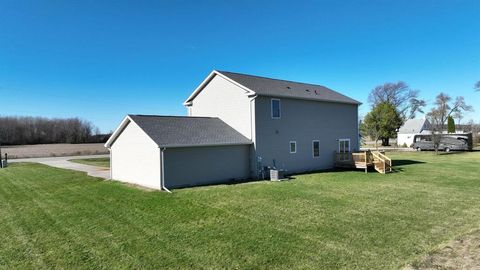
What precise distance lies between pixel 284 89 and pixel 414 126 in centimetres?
4546

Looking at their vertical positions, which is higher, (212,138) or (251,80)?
(251,80)

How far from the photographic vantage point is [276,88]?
1998 cm

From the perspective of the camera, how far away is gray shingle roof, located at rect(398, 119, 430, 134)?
2167 inches

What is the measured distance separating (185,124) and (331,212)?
1007 cm

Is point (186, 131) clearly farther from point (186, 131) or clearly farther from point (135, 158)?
point (135, 158)

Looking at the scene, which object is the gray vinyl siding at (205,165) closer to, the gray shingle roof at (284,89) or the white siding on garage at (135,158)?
the white siding on garage at (135,158)

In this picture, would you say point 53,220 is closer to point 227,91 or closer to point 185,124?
point 185,124

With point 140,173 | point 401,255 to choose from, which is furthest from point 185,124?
point 401,255

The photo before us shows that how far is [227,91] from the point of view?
752 inches

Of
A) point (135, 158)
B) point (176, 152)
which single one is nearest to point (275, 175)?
point (176, 152)

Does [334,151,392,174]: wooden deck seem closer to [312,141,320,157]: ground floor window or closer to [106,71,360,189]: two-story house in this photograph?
[106,71,360,189]: two-story house

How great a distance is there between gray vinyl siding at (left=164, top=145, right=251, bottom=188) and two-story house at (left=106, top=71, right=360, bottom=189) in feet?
0.15

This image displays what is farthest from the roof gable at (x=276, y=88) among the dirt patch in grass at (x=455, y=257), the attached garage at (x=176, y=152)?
the dirt patch in grass at (x=455, y=257)

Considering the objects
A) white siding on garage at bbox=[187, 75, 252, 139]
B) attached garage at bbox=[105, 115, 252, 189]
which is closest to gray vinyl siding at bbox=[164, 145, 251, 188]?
attached garage at bbox=[105, 115, 252, 189]
